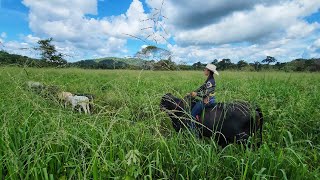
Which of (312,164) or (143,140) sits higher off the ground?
(143,140)

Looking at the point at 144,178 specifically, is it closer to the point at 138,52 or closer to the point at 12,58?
the point at 138,52

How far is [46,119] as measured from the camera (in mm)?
3344

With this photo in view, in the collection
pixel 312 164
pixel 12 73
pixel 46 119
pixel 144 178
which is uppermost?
pixel 12 73

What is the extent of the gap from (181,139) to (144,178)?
40.1 inches

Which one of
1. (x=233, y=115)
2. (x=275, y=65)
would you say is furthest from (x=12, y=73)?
(x=275, y=65)

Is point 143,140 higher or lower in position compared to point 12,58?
lower

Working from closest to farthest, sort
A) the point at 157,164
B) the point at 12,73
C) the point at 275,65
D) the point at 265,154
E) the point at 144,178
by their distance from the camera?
the point at 144,178
the point at 157,164
the point at 265,154
the point at 12,73
the point at 275,65

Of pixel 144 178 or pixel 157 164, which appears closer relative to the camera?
pixel 144 178

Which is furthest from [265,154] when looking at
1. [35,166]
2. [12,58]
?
[12,58]

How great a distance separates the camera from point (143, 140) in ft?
10.0

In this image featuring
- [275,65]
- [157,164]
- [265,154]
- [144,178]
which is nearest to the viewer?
[144,178]

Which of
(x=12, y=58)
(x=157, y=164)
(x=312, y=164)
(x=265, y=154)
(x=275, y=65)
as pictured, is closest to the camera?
(x=157, y=164)

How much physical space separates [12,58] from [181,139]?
112 inches

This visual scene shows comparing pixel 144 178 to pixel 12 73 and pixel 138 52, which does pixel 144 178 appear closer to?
pixel 138 52
